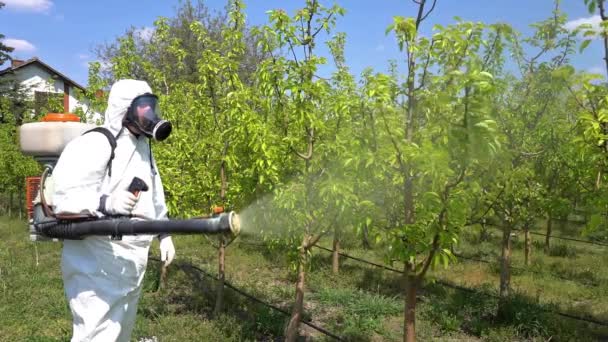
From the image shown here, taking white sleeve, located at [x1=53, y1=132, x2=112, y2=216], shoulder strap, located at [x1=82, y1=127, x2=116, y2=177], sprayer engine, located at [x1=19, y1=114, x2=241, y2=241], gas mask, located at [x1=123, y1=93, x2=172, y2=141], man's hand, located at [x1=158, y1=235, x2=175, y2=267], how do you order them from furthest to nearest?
1. man's hand, located at [x1=158, y1=235, x2=175, y2=267]
2. gas mask, located at [x1=123, y1=93, x2=172, y2=141]
3. shoulder strap, located at [x1=82, y1=127, x2=116, y2=177]
4. white sleeve, located at [x1=53, y1=132, x2=112, y2=216]
5. sprayer engine, located at [x1=19, y1=114, x2=241, y2=241]

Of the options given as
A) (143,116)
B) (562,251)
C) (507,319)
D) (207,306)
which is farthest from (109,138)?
(562,251)

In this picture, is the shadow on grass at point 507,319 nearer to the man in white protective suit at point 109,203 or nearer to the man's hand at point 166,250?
the man's hand at point 166,250

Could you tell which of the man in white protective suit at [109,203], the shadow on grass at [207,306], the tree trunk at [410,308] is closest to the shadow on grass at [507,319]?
the shadow on grass at [207,306]

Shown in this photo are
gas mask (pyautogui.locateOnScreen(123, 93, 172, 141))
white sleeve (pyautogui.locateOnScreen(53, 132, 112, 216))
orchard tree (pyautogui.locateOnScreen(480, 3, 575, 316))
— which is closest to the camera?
white sleeve (pyautogui.locateOnScreen(53, 132, 112, 216))

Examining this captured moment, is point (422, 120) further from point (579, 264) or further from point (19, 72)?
point (19, 72)

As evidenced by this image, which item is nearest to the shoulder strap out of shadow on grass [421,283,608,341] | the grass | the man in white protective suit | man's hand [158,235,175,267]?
the man in white protective suit

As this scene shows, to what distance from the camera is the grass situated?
581cm

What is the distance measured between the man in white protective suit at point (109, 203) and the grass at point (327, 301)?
7.94ft

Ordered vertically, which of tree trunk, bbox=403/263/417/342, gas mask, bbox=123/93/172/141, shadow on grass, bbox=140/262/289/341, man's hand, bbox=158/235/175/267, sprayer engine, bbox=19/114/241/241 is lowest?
shadow on grass, bbox=140/262/289/341

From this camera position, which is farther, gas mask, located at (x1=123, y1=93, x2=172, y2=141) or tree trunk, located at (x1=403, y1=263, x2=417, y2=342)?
tree trunk, located at (x1=403, y1=263, x2=417, y2=342)

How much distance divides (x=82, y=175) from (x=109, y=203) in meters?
0.23

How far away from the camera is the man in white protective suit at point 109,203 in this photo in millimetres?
2840

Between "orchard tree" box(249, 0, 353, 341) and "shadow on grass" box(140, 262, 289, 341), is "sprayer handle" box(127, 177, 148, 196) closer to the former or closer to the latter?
"orchard tree" box(249, 0, 353, 341)

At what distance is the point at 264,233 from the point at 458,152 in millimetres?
2589
